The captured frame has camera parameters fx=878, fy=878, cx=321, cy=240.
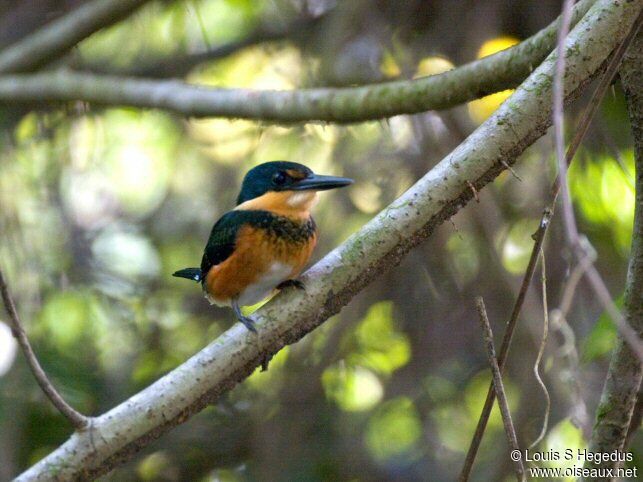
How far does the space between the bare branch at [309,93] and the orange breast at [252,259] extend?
1.45 feet

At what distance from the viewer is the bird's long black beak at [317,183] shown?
3.13 metres

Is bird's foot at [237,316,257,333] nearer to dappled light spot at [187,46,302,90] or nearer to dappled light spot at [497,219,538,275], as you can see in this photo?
dappled light spot at [497,219,538,275]

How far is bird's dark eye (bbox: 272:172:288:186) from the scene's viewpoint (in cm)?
330

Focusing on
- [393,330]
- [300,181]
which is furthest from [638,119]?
[393,330]

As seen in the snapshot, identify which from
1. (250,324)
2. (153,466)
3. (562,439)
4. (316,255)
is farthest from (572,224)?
(153,466)

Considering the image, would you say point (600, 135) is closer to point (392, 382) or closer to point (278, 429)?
point (392, 382)

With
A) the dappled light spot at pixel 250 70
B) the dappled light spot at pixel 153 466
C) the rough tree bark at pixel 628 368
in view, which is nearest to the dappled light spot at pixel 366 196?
the dappled light spot at pixel 250 70

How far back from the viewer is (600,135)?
334 centimetres

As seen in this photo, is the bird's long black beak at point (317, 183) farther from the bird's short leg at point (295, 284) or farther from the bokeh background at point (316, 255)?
the bird's short leg at point (295, 284)

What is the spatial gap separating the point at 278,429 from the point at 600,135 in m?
1.87

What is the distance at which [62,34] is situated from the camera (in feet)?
13.2

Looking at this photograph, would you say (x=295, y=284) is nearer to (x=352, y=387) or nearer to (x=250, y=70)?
(x=352, y=387)

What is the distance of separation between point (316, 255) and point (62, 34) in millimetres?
1554

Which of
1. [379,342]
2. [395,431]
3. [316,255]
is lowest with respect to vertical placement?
[395,431]
